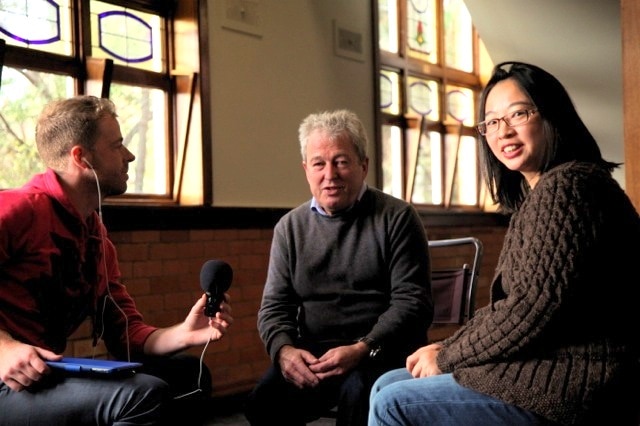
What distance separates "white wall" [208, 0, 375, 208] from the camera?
4.80 m

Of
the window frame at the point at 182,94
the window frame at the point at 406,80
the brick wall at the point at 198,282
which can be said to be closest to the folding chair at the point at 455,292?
the brick wall at the point at 198,282

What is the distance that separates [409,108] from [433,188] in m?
0.82

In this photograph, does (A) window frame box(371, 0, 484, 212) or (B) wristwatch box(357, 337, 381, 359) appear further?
(A) window frame box(371, 0, 484, 212)

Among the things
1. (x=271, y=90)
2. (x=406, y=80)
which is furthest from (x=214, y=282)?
(x=406, y=80)

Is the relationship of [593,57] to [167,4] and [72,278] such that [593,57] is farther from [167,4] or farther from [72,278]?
[72,278]

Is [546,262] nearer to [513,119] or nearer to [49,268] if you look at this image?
[513,119]

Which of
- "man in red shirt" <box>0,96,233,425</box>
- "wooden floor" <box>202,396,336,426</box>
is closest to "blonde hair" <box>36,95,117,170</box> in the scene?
"man in red shirt" <box>0,96,233,425</box>

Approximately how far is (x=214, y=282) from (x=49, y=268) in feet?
1.41

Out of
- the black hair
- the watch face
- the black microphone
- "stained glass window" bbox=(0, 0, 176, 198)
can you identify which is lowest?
the watch face

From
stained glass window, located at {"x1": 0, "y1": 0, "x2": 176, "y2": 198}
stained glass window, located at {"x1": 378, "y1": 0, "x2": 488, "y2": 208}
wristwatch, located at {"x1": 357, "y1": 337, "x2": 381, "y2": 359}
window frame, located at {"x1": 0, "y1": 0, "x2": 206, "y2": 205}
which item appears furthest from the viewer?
stained glass window, located at {"x1": 378, "y1": 0, "x2": 488, "y2": 208}

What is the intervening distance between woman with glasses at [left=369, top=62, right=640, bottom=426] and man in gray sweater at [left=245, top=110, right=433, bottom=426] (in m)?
0.65

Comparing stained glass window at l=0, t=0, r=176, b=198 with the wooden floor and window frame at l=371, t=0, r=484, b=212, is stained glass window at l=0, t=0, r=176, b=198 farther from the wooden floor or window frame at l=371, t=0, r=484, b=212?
window frame at l=371, t=0, r=484, b=212

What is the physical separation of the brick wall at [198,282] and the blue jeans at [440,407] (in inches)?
93.1

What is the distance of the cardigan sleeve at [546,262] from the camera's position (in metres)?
1.74
